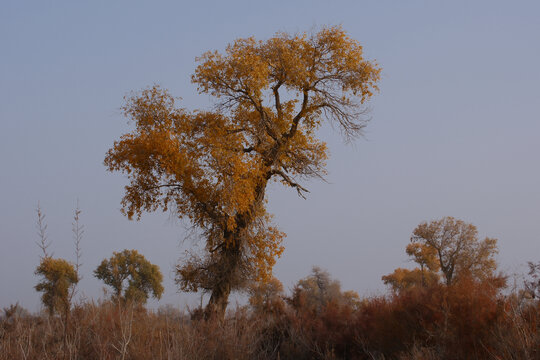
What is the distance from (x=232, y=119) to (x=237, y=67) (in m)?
2.14

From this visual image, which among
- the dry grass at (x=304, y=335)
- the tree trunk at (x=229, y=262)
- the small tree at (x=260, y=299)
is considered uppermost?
the tree trunk at (x=229, y=262)

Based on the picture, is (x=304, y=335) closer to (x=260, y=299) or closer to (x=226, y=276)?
(x=260, y=299)

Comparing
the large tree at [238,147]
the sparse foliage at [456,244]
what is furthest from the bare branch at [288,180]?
the sparse foliage at [456,244]

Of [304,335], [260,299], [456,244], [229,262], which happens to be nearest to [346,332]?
[304,335]

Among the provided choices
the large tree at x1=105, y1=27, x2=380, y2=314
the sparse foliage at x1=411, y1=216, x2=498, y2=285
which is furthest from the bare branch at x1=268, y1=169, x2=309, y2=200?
the sparse foliage at x1=411, y1=216, x2=498, y2=285

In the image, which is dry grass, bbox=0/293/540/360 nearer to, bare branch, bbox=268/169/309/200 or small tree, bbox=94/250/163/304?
bare branch, bbox=268/169/309/200

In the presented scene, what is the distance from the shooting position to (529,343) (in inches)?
212

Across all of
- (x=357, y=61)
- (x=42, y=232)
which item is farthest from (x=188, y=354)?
(x=357, y=61)

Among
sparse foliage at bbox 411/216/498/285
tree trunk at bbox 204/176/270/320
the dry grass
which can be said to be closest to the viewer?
the dry grass

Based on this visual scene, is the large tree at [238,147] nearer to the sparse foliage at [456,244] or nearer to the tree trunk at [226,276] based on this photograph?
the tree trunk at [226,276]

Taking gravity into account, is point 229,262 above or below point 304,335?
above

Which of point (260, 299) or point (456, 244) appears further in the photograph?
point (456, 244)

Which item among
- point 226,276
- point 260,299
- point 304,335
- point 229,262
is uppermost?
point 229,262

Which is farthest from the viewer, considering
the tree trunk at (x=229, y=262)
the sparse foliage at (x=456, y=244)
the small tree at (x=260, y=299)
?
the sparse foliage at (x=456, y=244)
